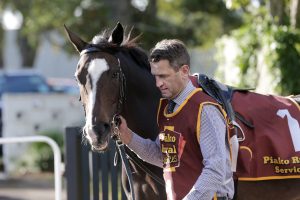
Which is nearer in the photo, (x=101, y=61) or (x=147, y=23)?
(x=101, y=61)

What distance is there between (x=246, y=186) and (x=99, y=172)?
6.56 feet

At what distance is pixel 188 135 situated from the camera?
3463 mm

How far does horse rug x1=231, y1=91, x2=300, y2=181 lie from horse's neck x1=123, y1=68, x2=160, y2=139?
53 centimetres

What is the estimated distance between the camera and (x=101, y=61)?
12.6ft

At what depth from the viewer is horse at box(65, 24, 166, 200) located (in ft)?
12.1

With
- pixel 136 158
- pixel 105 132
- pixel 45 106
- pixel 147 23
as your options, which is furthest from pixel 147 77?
pixel 147 23

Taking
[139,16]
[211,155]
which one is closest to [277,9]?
[211,155]

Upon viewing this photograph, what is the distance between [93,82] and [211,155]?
0.84 metres

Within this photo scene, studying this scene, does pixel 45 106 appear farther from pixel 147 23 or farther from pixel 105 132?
pixel 105 132

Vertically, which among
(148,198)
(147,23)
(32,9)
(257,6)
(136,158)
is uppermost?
(32,9)

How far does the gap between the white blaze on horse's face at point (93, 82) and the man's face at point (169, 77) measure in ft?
1.35

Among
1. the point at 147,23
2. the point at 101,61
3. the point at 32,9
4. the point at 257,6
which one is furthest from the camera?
the point at 32,9

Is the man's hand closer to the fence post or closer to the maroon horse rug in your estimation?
the maroon horse rug

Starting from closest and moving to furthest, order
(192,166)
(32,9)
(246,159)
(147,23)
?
1. (192,166)
2. (246,159)
3. (147,23)
4. (32,9)
